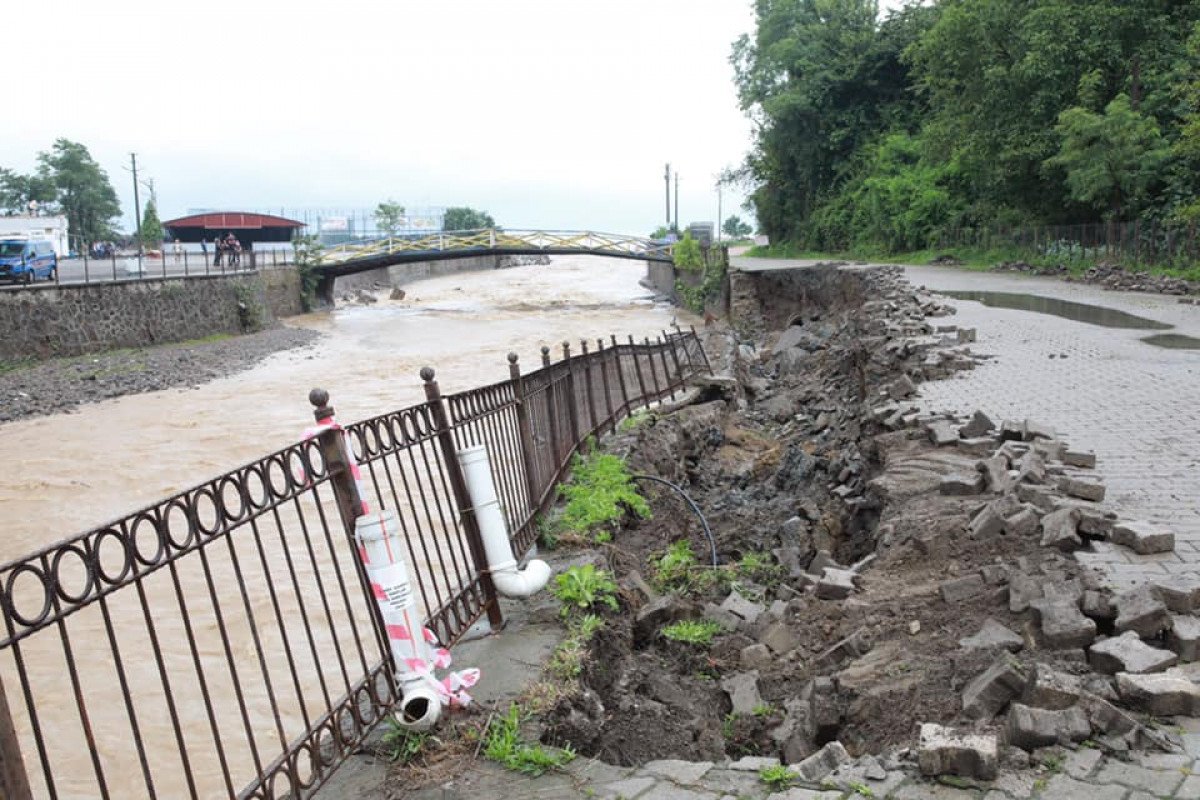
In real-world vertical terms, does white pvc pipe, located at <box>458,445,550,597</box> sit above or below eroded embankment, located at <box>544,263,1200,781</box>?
above

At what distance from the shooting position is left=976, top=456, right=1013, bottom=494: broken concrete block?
6.11m

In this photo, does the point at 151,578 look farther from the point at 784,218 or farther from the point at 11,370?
the point at 784,218

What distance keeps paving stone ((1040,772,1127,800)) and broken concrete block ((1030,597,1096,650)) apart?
1.04 meters

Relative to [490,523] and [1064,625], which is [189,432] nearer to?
[490,523]

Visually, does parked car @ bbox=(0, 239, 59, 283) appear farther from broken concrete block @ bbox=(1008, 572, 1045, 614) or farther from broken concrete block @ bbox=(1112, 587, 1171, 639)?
broken concrete block @ bbox=(1112, 587, 1171, 639)

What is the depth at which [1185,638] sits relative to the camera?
12.6 feet

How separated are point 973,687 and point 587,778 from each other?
1.63m

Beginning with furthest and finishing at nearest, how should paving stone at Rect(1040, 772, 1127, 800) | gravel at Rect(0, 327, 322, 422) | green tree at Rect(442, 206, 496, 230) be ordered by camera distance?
green tree at Rect(442, 206, 496, 230) < gravel at Rect(0, 327, 322, 422) < paving stone at Rect(1040, 772, 1127, 800)

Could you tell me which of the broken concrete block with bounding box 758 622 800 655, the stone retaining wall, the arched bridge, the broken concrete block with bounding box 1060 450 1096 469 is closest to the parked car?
the stone retaining wall

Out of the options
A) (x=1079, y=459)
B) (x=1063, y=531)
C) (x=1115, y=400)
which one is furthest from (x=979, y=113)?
(x=1063, y=531)

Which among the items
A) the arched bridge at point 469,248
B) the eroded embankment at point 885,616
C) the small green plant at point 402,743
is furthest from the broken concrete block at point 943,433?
the arched bridge at point 469,248

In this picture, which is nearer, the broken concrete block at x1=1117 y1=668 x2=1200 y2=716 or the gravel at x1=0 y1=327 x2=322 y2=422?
the broken concrete block at x1=1117 y1=668 x2=1200 y2=716

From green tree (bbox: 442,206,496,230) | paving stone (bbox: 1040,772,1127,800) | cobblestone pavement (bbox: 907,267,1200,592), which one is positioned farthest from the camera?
green tree (bbox: 442,206,496,230)

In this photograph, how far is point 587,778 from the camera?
11.3 feet
